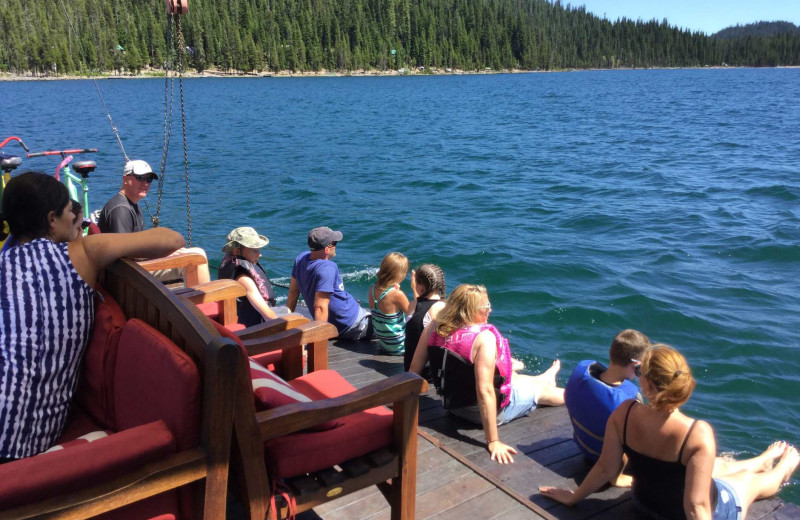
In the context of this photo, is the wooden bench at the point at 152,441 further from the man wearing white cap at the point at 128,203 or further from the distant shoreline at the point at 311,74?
the distant shoreline at the point at 311,74

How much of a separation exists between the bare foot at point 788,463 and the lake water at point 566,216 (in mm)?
1217

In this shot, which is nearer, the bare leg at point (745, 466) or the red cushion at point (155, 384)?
the red cushion at point (155, 384)

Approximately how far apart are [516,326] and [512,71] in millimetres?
155316

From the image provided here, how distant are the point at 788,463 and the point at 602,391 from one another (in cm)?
125

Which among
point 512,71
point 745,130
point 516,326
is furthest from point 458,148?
point 512,71

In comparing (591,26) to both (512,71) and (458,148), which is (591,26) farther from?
(458,148)

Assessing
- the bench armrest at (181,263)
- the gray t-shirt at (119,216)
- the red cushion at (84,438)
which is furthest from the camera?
the gray t-shirt at (119,216)

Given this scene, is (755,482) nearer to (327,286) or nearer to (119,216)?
(327,286)

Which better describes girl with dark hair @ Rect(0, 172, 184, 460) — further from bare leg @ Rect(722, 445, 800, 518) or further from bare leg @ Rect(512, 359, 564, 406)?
bare leg @ Rect(722, 445, 800, 518)

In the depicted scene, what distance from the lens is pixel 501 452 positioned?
3.70m

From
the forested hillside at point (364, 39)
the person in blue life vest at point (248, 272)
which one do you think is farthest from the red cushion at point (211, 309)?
the forested hillside at point (364, 39)

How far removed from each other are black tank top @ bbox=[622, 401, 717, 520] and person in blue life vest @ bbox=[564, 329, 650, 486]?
1.08 ft

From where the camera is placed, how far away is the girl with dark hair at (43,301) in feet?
7.23

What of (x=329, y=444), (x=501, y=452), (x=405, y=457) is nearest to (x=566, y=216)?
(x=501, y=452)
